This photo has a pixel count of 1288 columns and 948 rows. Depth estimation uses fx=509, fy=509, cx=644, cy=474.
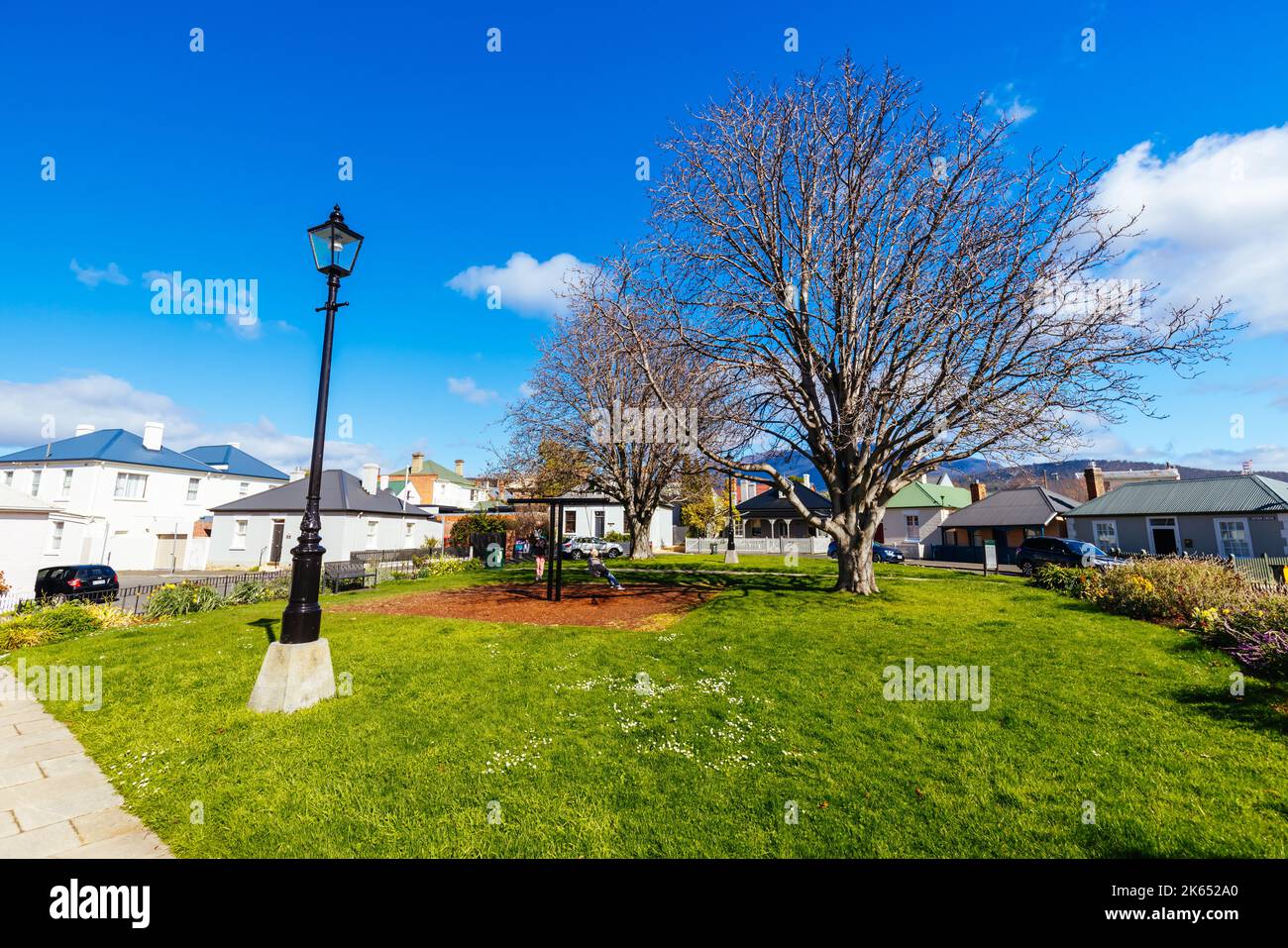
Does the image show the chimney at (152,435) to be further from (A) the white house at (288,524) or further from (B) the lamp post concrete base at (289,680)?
(B) the lamp post concrete base at (289,680)

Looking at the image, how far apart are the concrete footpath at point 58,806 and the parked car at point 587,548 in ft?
99.0

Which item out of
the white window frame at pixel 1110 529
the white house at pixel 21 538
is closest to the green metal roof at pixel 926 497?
the white window frame at pixel 1110 529

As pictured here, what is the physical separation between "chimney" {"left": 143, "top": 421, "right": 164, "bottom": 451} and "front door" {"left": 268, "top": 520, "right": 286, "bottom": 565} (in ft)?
49.9

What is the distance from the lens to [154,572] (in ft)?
104

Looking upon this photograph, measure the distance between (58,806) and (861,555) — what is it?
48.9 feet

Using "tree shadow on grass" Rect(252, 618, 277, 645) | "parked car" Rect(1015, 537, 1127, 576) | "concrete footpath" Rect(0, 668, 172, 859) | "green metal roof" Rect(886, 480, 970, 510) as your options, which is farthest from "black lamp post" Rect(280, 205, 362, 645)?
"green metal roof" Rect(886, 480, 970, 510)

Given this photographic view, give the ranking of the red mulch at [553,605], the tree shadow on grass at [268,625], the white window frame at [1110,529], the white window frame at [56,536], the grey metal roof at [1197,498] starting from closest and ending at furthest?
the tree shadow on grass at [268,625] < the red mulch at [553,605] < the white window frame at [56,536] < the grey metal roof at [1197,498] < the white window frame at [1110,529]

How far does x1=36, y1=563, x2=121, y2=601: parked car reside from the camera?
18.3 m

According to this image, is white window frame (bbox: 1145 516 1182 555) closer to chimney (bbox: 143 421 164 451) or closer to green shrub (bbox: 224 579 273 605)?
green shrub (bbox: 224 579 273 605)

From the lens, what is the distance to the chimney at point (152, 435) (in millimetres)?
36938

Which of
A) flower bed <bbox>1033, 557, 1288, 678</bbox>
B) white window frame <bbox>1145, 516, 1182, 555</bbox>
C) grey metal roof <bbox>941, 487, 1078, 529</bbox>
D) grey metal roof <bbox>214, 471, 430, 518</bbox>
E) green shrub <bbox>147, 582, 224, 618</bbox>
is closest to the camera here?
flower bed <bbox>1033, 557, 1288, 678</bbox>
